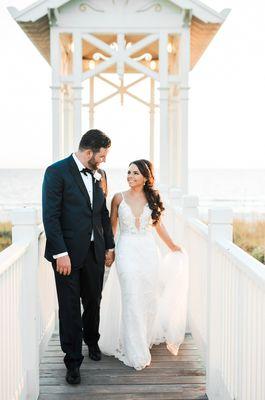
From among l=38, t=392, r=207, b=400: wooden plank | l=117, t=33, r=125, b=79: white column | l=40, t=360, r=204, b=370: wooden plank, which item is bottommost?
l=38, t=392, r=207, b=400: wooden plank

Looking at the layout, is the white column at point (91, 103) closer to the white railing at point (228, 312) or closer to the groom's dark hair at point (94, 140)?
the white railing at point (228, 312)

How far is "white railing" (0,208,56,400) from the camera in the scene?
350cm

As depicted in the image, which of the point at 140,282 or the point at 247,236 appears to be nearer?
the point at 140,282

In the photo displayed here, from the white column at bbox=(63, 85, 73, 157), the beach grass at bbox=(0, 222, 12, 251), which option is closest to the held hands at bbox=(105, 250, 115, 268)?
the white column at bbox=(63, 85, 73, 157)

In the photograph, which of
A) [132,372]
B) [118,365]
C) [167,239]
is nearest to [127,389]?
[132,372]

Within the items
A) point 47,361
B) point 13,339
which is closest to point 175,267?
point 47,361

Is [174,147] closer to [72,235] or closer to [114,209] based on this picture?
[114,209]

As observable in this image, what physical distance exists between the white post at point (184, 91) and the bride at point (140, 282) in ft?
10.2

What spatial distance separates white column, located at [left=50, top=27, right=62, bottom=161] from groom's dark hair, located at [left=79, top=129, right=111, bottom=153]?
357 cm

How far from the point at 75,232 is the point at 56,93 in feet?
12.9

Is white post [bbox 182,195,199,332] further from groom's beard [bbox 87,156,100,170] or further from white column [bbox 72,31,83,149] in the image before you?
white column [bbox 72,31,83,149]

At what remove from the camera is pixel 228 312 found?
157 inches

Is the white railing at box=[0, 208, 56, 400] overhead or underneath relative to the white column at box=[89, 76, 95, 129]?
underneath

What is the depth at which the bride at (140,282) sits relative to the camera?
A: 532 centimetres
